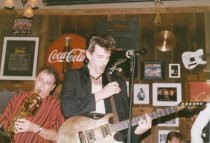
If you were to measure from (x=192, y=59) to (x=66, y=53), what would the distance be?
2.34 meters

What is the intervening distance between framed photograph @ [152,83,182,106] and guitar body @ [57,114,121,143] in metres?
3.05

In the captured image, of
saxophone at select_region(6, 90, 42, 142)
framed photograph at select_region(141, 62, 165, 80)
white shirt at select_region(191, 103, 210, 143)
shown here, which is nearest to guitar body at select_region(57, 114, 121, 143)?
saxophone at select_region(6, 90, 42, 142)

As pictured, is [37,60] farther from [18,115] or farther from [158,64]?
[18,115]

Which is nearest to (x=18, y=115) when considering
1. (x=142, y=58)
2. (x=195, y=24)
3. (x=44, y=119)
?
(x=44, y=119)

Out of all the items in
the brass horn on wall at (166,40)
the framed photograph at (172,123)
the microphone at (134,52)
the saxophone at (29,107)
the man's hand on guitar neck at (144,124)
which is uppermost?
the brass horn on wall at (166,40)

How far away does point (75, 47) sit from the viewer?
6.70 m

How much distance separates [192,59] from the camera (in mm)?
6434

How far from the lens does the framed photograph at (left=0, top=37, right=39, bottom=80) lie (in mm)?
6711

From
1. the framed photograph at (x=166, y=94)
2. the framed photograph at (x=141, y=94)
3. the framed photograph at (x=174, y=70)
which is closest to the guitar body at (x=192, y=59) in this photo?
the framed photograph at (x=174, y=70)

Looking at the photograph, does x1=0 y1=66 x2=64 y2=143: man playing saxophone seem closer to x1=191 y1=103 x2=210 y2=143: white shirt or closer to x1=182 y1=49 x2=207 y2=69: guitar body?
x1=191 y1=103 x2=210 y2=143: white shirt

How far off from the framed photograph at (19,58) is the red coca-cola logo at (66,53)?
0.34 m

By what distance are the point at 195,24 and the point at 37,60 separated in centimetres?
309

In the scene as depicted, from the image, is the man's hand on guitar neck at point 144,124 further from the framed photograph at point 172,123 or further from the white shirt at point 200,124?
the framed photograph at point 172,123

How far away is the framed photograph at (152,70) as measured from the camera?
6447 mm
